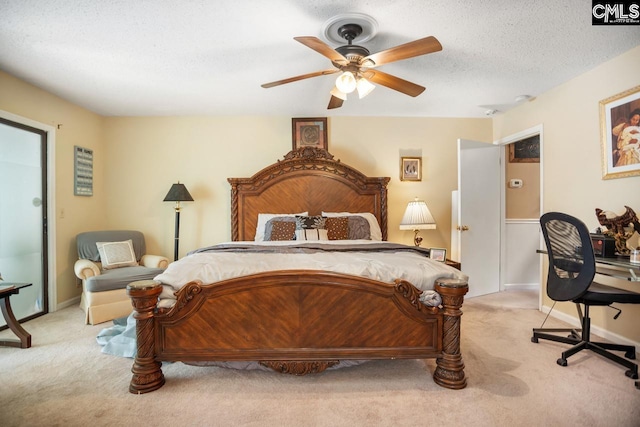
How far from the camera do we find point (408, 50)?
201 cm

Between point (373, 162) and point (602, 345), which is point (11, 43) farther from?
point (602, 345)

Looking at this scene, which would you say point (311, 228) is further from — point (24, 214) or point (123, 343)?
point (24, 214)

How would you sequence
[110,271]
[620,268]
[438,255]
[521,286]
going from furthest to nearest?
[521,286] < [110,271] < [438,255] < [620,268]

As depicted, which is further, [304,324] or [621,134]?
[621,134]

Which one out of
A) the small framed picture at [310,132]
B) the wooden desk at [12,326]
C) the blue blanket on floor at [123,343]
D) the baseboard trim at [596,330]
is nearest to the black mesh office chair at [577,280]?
the baseboard trim at [596,330]

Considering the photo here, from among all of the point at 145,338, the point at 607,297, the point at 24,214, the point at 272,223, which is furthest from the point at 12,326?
the point at 607,297

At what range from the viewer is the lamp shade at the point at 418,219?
A: 388 cm

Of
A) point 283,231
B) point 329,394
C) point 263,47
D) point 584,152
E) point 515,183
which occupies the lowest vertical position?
point 329,394

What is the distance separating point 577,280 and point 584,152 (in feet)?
4.86

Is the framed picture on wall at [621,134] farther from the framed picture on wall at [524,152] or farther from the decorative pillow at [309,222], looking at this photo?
the decorative pillow at [309,222]

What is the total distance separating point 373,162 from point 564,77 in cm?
221

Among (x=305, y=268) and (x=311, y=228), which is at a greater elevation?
(x=311, y=228)

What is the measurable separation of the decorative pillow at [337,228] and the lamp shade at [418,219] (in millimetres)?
837

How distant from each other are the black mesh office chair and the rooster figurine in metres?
0.39
